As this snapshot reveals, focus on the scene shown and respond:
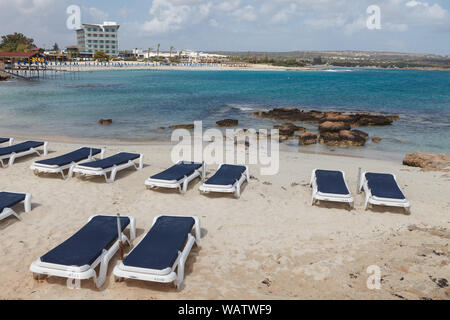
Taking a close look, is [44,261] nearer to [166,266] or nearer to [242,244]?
[166,266]

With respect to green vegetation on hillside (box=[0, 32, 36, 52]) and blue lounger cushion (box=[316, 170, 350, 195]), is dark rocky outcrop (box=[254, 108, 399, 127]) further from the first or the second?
green vegetation on hillside (box=[0, 32, 36, 52])

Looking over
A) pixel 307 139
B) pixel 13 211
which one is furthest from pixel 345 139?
pixel 13 211

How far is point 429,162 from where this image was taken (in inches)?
409

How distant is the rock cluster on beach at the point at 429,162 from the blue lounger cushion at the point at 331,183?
13.0 ft

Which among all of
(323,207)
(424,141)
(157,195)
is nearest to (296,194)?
(323,207)

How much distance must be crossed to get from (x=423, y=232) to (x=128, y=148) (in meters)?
9.61

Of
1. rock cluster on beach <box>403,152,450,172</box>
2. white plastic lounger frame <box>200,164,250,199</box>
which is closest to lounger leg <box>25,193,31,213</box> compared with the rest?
white plastic lounger frame <box>200,164,250,199</box>

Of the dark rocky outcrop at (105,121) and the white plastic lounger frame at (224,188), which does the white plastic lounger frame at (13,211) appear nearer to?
the white plastic lounger frame at (224,188)

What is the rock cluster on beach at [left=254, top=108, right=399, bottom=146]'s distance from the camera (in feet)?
48.0

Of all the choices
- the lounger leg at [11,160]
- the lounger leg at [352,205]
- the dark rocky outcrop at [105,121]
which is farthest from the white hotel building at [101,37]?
the lounger leg at [352,205]

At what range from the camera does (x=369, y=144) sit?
14867mm

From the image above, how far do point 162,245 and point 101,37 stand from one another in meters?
132

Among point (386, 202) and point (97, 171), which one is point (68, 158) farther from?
point (386, 202)

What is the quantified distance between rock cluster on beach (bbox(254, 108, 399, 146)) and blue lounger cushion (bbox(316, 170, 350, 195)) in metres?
6.56
